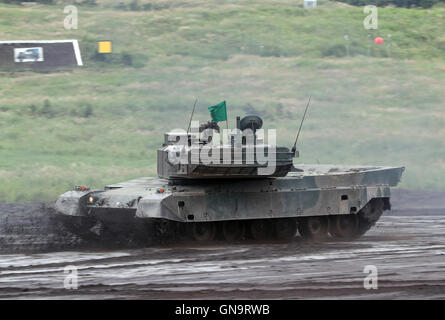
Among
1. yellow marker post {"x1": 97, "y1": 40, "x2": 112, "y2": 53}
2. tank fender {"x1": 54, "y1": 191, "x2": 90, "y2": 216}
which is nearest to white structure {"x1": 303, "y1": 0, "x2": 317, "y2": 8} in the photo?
yellow marker post {"x1": 97, "y1": 40, "x2": 112, "y2": 53}

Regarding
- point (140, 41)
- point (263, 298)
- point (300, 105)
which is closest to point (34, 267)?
point (263, 298)

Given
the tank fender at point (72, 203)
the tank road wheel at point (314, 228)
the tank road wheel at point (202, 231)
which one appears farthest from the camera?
the tank road wheel at point (314, 228)

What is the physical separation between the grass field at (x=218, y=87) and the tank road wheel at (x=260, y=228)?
9.55m

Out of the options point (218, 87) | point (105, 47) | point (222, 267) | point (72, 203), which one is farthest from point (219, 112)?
point (105, 47)

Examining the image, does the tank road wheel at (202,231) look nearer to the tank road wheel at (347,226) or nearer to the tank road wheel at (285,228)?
the tank road wheel at (285,228)

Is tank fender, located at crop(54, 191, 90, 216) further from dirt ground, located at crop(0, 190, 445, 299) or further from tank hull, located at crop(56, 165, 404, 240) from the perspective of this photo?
dirt ground, located at crop(0, 190, 445, 299)

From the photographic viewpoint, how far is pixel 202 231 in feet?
64.1

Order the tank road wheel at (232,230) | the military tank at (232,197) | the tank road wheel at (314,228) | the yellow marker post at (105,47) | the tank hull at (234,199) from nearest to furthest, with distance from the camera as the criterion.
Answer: the military tank at (232,197) → the tank hull at (234,199) → the tank road wheel at (232,230) → the tank road wheel at (314,228) → the yellow marker post at (105,47)

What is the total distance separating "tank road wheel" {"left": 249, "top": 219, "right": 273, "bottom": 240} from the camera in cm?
2017

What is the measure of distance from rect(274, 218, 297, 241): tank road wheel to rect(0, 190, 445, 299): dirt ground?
203 mm

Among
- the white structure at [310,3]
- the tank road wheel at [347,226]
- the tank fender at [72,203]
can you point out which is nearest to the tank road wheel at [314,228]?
the tank road wheel at [347,226]

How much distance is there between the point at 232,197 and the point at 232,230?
1.06 meters

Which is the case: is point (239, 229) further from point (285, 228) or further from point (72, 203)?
point (72, 203)

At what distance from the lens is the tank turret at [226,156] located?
1788cm
